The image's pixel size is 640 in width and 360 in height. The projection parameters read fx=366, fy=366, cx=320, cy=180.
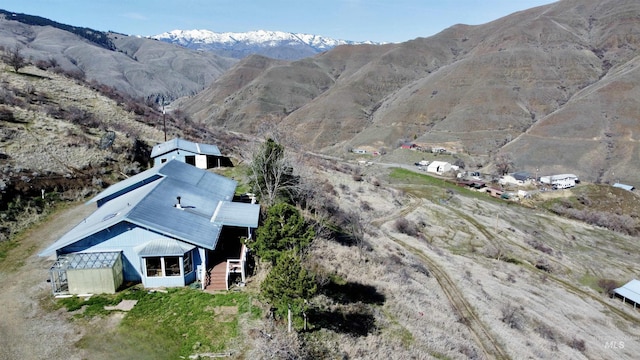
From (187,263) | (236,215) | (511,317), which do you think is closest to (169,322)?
(187,263)

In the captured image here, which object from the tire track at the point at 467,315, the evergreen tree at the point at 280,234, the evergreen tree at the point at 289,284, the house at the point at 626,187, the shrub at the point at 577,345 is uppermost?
the evergreen tree at the point at 280,234

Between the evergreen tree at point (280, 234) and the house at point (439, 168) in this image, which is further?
the house at point (439, 168)

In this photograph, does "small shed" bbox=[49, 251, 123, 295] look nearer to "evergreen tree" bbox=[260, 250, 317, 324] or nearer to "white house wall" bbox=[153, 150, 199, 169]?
"evergreen tree" bbox=[260, 250, 317, 324]

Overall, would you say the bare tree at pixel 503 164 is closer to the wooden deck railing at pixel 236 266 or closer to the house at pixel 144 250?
the house at pixel 144 250

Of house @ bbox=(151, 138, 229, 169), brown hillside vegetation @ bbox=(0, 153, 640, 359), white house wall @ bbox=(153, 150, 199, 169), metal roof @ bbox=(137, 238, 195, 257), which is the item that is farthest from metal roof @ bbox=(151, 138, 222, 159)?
metal roof @ bbox=(137, 238, 195, 257)

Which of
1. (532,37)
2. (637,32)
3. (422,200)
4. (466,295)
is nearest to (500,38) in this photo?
(532,37)

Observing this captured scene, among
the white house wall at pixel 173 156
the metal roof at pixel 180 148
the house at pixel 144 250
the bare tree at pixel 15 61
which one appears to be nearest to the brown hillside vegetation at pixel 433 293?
the house at pixel 144 250

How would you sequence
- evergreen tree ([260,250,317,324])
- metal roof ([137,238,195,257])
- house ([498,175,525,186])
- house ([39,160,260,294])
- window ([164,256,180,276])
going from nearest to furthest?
evergreen tree ([260,250,317,324]) → house ([39,160,260,294]) → metal roof ([137,238,195,257]) → window ([164,256,180,276]) → house ([498,175,525,186])
